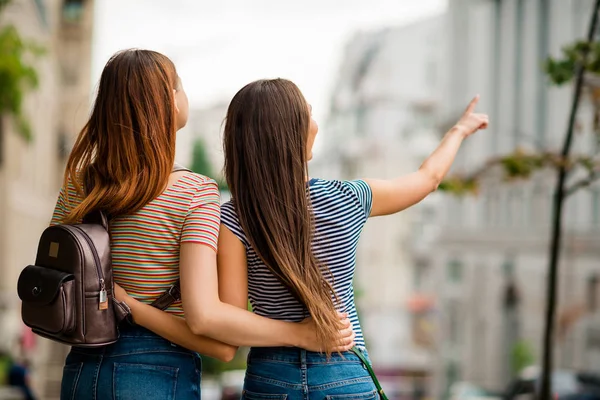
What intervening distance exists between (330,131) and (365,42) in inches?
434

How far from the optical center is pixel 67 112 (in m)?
44.9

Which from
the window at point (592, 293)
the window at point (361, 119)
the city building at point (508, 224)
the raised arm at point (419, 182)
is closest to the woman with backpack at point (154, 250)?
the raised arm at point (419, 182)

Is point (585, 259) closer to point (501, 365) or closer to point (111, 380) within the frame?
point (501, 365)

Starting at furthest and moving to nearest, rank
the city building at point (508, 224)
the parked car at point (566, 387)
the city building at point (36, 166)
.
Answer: the city building at point (508, 224)
the city building at point (36, 166)
the parked car at point (566, 387)

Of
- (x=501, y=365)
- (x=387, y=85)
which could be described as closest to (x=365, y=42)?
(x=387, y=85)

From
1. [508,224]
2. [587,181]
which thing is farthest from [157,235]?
[508,224]

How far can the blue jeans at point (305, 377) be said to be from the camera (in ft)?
8.99

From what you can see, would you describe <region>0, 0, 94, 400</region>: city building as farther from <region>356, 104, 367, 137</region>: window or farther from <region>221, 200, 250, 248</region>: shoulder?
<region>356, 104, 367, 137</region>: window

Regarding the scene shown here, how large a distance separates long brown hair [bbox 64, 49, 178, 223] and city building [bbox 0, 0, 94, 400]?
15280 millimetres

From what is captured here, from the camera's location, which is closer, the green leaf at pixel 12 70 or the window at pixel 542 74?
the green leaf at pixel 12 70

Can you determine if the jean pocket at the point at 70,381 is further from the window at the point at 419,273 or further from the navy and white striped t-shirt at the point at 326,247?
the window at the point at 419,273

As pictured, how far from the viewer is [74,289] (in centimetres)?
263

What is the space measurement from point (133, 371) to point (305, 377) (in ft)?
1.60

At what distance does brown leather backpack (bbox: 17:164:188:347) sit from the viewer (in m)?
2.63
